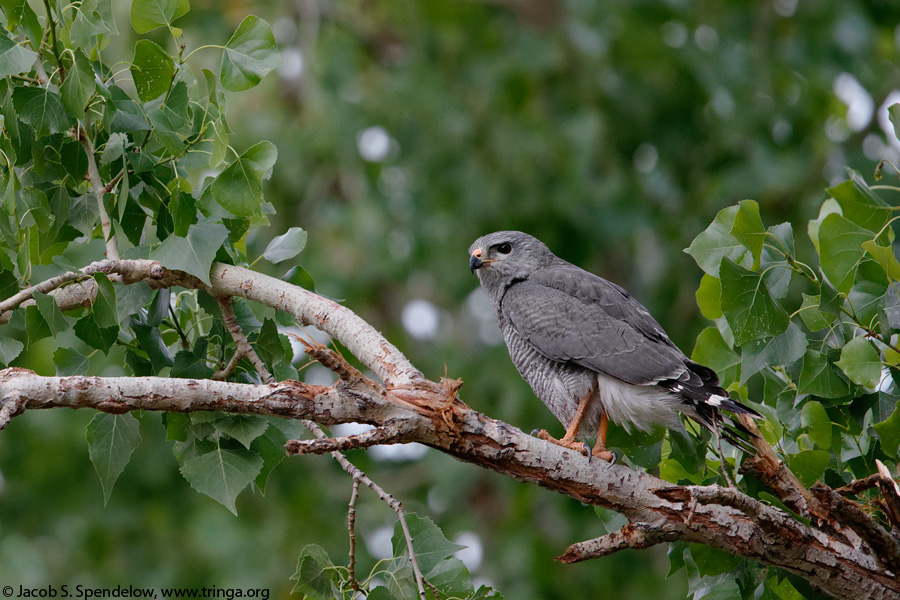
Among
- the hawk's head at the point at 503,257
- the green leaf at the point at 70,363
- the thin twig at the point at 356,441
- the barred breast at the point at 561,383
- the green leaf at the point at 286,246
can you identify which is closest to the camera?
the thin twig at the point at 356,441

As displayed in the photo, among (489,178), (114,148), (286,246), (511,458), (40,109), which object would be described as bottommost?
(489,178)

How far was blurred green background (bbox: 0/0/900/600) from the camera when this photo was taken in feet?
22.4

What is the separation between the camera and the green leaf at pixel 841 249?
2.43m

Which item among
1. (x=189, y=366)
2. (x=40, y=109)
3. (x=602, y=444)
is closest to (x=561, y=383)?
(x=602, y=444)

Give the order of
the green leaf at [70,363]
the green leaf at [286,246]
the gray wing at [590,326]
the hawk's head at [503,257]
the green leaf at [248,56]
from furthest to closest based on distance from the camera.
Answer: the hawk's head at [503,257] → the gray wing at [590,326] → the green leaf at [286,246] → the green leaf at [70,363] → the green leaf at [248,56]

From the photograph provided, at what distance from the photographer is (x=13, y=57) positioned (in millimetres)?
2352

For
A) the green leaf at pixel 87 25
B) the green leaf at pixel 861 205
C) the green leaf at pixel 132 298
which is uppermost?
the green leaf at pixel 87 25

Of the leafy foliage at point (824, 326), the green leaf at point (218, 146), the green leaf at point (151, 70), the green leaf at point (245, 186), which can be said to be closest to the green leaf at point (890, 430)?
the leafy foliage at point (824, 326)

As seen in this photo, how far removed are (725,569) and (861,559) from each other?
0.39m

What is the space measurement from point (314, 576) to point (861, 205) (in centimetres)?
187

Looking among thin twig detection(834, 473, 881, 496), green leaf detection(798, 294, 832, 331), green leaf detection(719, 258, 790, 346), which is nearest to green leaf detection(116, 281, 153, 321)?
green leaf detection(719, 258, 790, 346)

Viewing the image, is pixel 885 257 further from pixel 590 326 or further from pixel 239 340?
pixel 239 340

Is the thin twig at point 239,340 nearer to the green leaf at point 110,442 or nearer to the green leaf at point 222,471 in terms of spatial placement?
the green leaf at point 222,471

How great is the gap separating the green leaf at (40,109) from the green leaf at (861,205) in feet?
7.36
